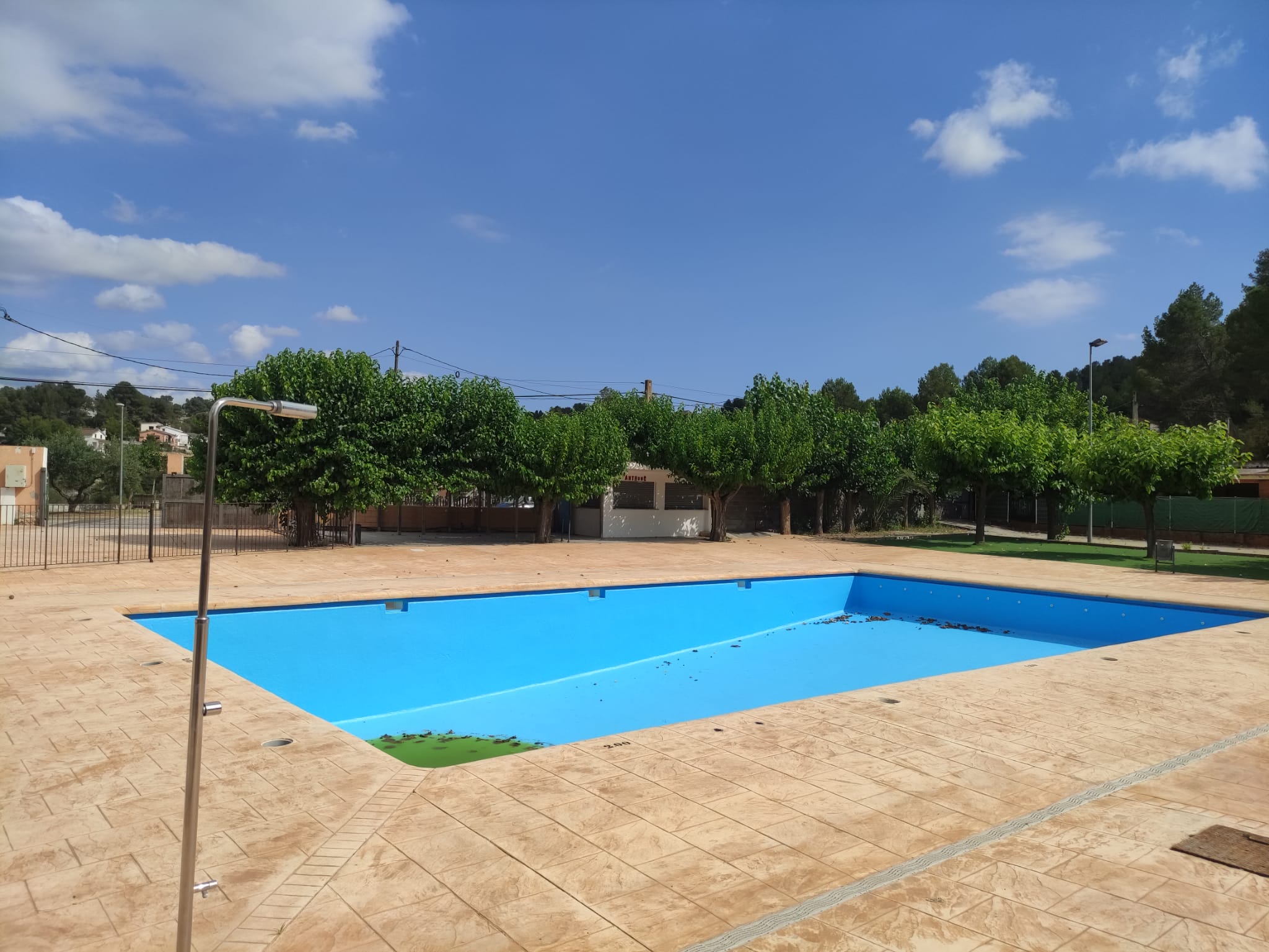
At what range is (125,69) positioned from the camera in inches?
665

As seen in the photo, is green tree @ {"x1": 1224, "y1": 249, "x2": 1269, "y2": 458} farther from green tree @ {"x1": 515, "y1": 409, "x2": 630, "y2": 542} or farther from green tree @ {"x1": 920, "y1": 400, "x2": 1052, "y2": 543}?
green tree @ {"x1": 515, "y1": 409, "x2": 630, "y2": 542}

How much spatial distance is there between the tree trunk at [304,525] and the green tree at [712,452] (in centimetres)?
1139

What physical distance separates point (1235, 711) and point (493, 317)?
30.9 metres

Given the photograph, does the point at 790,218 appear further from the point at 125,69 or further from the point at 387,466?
the point at 125,69

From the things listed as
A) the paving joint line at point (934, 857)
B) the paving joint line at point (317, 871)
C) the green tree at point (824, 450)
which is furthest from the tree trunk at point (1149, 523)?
the paving joint line at point (317, 871)

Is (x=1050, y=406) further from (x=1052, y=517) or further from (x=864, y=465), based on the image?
(x=864, y=465)

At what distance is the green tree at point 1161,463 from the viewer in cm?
2102

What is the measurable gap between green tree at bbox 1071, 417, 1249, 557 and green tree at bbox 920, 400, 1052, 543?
307 cm

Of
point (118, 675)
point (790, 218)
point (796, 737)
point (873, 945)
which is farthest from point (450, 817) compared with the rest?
point (790, 218)

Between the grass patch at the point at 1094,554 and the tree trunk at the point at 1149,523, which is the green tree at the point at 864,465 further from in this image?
the tree trunk at the point at 1149,523

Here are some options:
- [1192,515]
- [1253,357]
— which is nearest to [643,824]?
[1192,515]

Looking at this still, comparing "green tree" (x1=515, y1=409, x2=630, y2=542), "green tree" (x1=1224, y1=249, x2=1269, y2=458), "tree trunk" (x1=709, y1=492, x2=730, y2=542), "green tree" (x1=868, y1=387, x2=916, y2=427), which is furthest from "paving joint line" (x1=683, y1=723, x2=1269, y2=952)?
"green tree" (x1=868, y1=387, x2=916, y2=427)

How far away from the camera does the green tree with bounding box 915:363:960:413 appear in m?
59.7

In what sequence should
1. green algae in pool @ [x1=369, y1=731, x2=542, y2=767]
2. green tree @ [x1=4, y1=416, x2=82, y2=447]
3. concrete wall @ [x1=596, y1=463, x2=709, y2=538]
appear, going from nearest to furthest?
green algae in pool @ [x1=369, y1=731, x2=542, y2=767]
concrete wall @ [x1=596, y1=463, x2=709, y2=538]
green tree @ [x1=4, y1=416, x2=82, y2=447]
